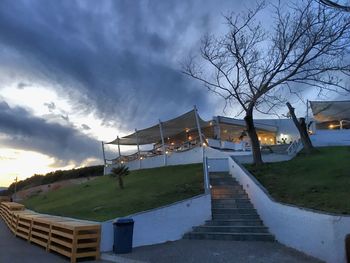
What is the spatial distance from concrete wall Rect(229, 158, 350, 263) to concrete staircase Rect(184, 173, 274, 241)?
445 millimetres

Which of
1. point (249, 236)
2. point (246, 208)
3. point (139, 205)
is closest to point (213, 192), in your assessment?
point (246, 208)

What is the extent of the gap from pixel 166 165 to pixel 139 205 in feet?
56.7

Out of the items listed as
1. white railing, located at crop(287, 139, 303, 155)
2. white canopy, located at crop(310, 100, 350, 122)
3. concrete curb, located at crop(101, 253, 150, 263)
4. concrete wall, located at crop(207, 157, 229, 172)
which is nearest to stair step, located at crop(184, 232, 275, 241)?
concrete curb, located at crop(101, 253, 150, 263)

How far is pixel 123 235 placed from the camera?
1180 cm

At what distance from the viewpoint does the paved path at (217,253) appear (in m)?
10.2

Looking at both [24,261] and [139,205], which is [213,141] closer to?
[139,205]

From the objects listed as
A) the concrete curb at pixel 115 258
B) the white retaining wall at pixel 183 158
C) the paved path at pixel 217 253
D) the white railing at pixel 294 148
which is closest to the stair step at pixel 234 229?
the paved path at pixel 217 253

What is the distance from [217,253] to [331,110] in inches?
1427

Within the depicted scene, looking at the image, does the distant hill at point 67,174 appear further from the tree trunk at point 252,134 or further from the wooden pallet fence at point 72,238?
the wooden pallet fence at point 72,238

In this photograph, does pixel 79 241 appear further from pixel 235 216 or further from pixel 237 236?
pixel 235 216

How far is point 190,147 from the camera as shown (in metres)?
32.2

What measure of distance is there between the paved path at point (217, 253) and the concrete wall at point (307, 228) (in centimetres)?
30

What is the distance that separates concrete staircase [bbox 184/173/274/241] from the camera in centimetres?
1345

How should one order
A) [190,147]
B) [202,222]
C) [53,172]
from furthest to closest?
[53,172] < [190,147] < [202,222]
